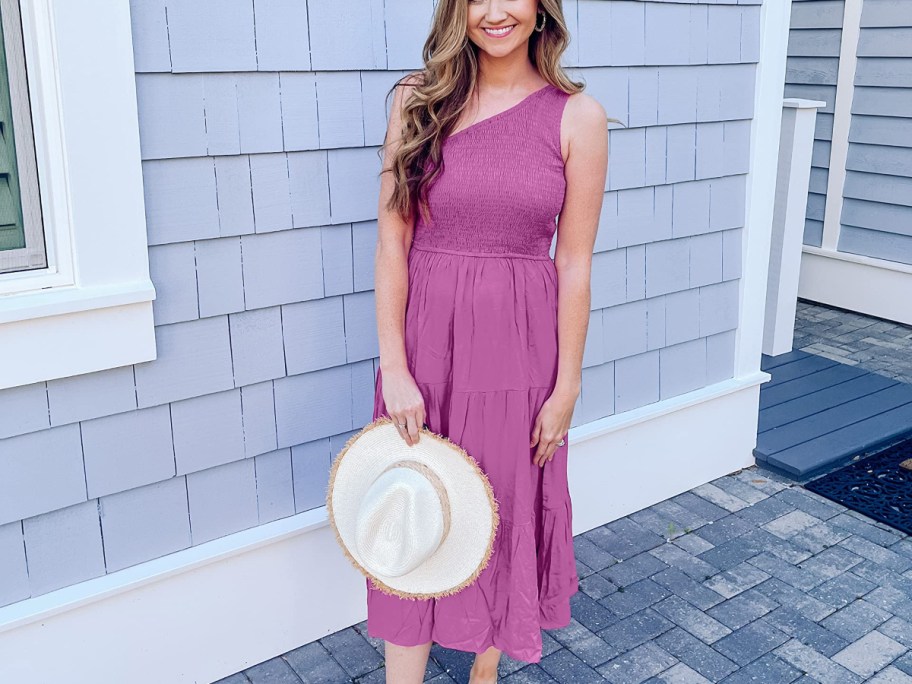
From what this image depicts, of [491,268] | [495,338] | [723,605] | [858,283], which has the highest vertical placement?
[491,268]

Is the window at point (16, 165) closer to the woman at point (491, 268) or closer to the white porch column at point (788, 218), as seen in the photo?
the woman at point (491, 268)

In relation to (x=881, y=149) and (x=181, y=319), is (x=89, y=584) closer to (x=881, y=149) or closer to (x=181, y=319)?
(x=181, y=319)

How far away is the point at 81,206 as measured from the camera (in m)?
2.02

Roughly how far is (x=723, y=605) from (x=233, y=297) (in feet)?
5.54

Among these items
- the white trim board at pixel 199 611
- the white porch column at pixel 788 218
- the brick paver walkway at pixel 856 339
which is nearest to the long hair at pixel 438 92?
the white trim board at pixel 199 611

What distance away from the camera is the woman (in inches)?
78.0

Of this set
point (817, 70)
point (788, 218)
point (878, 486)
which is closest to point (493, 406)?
point (878, 486)

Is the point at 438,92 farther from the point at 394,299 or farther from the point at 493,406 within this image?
the point at 493,406

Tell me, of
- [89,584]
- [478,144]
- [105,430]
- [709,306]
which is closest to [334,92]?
[478,144]

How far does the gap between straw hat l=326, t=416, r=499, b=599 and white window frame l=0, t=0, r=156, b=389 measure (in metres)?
0.58

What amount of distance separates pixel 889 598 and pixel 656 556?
695 mm

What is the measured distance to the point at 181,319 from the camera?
7.33 ft

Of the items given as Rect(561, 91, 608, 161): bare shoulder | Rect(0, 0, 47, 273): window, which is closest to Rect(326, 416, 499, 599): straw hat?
Rect(561, 91, 608, 161): bare shoulder

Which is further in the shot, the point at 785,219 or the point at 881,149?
the point at 881,149
